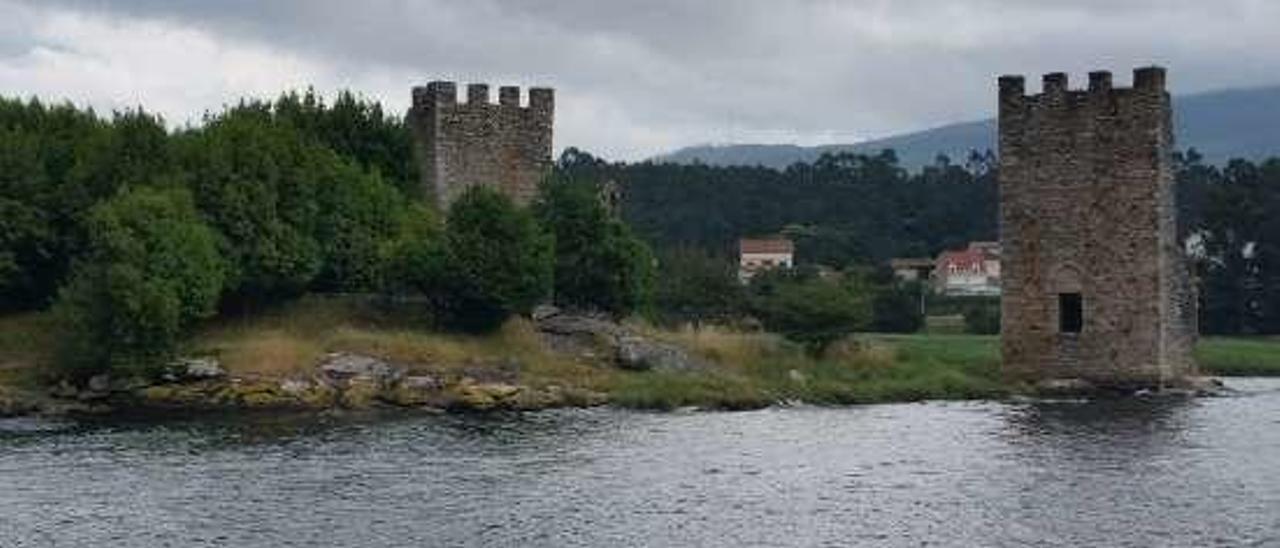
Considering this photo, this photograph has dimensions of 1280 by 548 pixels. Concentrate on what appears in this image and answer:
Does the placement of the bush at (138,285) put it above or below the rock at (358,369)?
above

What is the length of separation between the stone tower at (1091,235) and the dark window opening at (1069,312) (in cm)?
3

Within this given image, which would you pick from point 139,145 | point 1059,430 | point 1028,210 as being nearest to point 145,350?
point 139,145

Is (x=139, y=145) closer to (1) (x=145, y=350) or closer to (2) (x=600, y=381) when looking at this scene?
(1) (x=145, y=350)

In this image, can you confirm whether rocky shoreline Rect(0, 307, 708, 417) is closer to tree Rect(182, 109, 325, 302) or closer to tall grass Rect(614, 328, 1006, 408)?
tall grass Rect(614, 328, 1006, 408)

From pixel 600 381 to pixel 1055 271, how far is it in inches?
689

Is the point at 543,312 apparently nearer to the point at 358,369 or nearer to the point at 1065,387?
the point at 358,369

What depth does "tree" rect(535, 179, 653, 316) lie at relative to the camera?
66.4 m

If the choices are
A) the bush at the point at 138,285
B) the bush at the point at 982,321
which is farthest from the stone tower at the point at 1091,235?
the bush at the point at 982,321

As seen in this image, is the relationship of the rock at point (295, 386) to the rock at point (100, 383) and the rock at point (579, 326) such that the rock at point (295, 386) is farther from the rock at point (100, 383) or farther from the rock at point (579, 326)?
the rock at point (579, 326)

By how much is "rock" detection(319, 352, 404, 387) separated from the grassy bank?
1.57ft

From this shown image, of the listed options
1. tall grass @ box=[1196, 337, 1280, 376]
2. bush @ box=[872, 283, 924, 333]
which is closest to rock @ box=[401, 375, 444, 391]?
tall grass @ box=[1196, 337, 1280, 376]

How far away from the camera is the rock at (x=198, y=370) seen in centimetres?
5581

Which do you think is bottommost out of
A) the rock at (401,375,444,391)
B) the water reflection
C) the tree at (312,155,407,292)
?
the water reflection

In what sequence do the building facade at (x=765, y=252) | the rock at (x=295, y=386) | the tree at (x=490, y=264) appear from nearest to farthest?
1. the rock at (x=295, y=386)
2. the tree at (x=490, y=264)
3. the building facade at (x=765, y=252)
